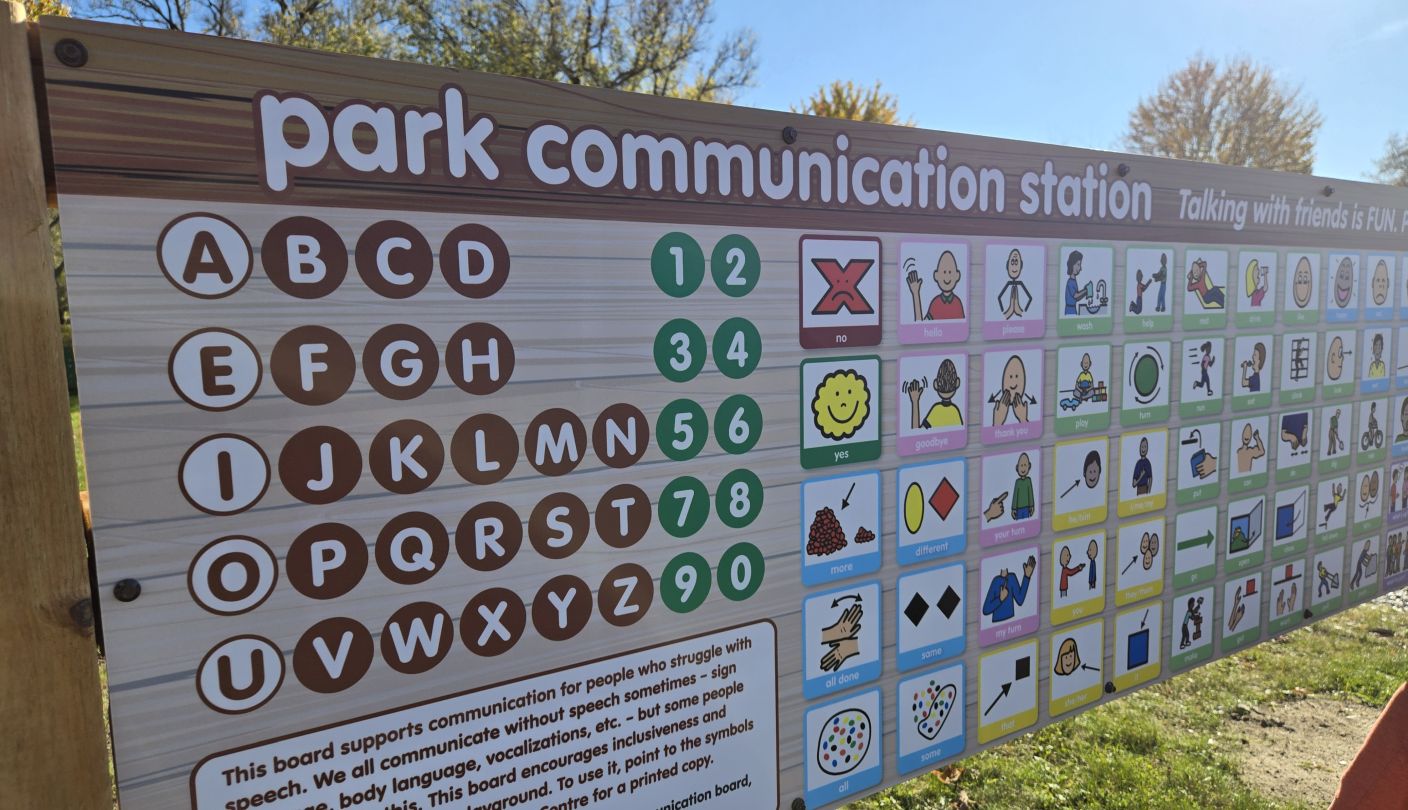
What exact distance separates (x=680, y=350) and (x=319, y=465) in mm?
730

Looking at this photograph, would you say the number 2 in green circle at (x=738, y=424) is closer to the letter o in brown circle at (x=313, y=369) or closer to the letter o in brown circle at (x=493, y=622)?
the letter o in brown circle at (x=493, y=622)

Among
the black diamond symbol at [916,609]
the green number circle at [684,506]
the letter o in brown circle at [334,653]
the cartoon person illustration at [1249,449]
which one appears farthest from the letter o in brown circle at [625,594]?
the cartoon person illustration at [1249,449]

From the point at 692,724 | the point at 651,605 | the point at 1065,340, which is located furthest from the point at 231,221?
the point at 1065,340

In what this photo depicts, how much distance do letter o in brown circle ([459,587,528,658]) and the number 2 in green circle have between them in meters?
0.55

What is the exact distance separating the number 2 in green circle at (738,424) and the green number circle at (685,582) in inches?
10.0

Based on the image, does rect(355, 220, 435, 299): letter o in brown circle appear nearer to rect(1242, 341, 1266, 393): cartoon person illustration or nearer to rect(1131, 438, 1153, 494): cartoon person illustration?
rect(1131, 438, 1153, 494): cartoon person illustration

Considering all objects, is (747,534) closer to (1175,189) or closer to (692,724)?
(692,724)

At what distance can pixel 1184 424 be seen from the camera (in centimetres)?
288

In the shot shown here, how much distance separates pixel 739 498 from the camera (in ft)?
6.21

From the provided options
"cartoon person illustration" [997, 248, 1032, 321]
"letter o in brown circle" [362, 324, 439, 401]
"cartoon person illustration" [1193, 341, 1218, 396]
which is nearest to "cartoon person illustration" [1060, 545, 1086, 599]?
"cartoon person illustration" [997, 248, 1032, 321]

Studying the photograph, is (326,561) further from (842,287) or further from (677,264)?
(842,287)

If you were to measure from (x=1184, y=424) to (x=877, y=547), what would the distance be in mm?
1449

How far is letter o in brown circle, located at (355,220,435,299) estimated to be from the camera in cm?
143

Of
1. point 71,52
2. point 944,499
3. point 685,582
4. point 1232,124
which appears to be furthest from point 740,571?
point 1232,124
